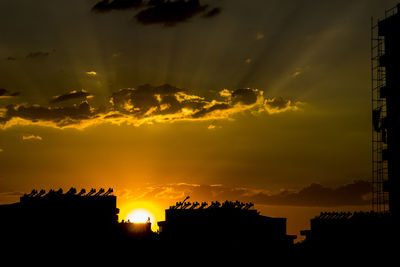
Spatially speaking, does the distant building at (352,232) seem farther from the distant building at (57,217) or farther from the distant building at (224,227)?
the distant building at (57,217)

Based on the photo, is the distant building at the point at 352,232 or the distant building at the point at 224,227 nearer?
the distant building at the point at 352,232

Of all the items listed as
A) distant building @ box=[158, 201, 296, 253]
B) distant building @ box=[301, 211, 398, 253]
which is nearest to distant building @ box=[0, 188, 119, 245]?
distant building @ box=[158, 201, 296, 253]

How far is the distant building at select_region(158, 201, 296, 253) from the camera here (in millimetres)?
122938

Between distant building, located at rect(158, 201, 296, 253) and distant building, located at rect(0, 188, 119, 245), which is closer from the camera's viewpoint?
distant building, located at rect(0, 188, 119, 245)

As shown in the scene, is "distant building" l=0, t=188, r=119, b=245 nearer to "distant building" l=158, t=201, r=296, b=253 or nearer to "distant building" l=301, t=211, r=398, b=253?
"distant building" l=158, t=201, r=296, b=253

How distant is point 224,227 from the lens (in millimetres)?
129125

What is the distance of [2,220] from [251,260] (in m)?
49.1

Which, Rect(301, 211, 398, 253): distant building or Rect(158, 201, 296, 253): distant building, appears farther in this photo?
Rect(158, 201, 296, 253): distant building

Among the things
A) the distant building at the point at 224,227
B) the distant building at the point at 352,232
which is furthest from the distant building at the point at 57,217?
the distant building at the point at 352,232

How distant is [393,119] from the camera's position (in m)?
119

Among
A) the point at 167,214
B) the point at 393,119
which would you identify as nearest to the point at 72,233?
the point at 167,214

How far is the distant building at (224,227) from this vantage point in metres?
123

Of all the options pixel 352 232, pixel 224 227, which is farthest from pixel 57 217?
pixel 352 232

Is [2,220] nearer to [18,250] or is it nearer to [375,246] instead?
[18,250]
